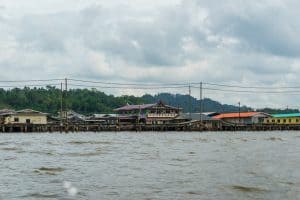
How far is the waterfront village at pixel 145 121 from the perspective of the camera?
9812cm

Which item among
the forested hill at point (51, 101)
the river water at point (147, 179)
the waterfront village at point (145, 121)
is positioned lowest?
the river water at point (147, 179)

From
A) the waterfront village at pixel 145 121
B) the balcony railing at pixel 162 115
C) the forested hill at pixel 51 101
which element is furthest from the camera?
the forested hill at pixel 51 101

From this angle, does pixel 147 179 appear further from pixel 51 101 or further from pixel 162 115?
pixel 51 101

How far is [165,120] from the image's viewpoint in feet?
405

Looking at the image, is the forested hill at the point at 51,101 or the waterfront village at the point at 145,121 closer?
the waterfront village at the point at 145,121

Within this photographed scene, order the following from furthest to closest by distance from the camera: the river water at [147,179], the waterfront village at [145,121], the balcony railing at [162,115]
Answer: the balcony railing at [162,115]
the waterfront village at [145,121]
the river water at [147,179]

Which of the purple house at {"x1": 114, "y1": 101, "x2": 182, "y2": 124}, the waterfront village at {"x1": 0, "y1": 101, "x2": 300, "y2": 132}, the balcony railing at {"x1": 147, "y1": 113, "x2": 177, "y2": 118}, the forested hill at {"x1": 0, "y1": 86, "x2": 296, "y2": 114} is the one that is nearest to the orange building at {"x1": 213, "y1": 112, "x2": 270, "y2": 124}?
the waterfront village at {"x1": 0, "y1": 101, "x2": 300, "y2": 132}

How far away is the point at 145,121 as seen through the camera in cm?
12125

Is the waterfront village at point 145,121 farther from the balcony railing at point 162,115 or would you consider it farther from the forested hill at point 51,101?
the forested hill at point 51,101

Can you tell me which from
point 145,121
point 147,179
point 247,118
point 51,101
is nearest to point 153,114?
point 145,121

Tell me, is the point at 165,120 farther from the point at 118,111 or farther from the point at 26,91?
the point at 26,91

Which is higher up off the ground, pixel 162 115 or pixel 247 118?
pixel 162 115

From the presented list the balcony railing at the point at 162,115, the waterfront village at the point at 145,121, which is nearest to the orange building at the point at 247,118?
the waterfront village at the point at 145,121

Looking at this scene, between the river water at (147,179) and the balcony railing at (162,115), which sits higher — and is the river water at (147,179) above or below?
below
